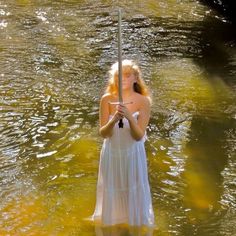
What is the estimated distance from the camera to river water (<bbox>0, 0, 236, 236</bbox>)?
5.93 meters

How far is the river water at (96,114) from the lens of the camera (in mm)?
5926

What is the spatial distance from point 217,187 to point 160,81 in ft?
11.4

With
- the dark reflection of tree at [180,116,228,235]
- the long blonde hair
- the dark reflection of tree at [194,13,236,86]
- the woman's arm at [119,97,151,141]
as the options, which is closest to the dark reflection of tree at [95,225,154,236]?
the dark reflection of tree at [180,116,228,235]

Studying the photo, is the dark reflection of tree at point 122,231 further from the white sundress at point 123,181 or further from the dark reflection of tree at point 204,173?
the dark reflection of tree at point 204,173

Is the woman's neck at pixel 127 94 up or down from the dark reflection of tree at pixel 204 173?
up

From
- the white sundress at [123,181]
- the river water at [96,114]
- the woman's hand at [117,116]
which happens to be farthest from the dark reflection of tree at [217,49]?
the woman's hand at [117,116]

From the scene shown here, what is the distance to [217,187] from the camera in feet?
21.1

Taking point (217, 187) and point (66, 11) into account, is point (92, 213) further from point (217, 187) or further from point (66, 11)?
point (66, 11)

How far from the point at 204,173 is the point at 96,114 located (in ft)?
7.17

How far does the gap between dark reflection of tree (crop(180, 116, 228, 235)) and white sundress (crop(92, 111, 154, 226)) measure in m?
0.74

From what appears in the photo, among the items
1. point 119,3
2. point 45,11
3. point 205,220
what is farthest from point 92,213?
point 119,3

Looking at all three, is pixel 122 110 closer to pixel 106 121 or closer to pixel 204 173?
→ pixel 106 121

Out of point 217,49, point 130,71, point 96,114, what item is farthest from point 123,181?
point 217,49

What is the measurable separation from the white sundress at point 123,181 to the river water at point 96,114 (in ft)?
0.81
